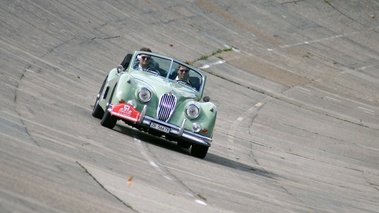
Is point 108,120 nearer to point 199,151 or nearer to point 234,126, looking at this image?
point 199,151

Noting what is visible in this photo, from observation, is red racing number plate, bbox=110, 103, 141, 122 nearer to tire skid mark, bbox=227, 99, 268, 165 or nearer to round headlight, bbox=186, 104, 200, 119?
round headlight, bbox=186, 104, 200, 119

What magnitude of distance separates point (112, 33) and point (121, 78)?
1294cm

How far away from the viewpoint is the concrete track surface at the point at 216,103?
1100cm

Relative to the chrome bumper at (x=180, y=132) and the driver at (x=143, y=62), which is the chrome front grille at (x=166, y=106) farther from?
the driver at (x=143, y=62)

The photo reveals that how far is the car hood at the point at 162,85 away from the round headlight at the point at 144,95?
23cm

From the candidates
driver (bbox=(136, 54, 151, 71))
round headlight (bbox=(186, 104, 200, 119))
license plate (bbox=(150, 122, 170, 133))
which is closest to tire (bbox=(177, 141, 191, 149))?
round headlight (bbox=(186, 104, 200, 119))

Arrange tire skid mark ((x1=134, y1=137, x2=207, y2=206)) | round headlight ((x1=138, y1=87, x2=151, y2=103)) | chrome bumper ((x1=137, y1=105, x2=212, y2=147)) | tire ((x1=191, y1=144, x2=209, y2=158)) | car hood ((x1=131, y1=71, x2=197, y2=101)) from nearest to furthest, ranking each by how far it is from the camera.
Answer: tire skid mark ((x1=134, y1=137, x2=207, y2=206)), chrome bumper ((x1=137, y1=105, x2=212, y2=147)), round headlight ((x1=138, y1=87, x2=151, y2=103)), tire ((x1=191, y1=144, x2=209, y2=158)), car hood ((x1=131, y1=71, x2=197, y2=101))

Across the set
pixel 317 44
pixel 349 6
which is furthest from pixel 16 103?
pixel 349 6

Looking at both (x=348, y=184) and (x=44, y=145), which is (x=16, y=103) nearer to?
(x=44, y=145)

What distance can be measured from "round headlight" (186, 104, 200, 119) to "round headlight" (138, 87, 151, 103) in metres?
0.67

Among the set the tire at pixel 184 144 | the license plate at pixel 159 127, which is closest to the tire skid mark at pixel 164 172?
the license plate at pixel 159 127

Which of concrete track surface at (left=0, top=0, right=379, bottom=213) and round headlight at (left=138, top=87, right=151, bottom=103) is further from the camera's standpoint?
round headlight at (left=138, top=87, right=151, bottom=103)

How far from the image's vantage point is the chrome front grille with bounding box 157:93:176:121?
16.0m

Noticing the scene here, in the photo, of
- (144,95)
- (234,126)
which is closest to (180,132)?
(144,95)
